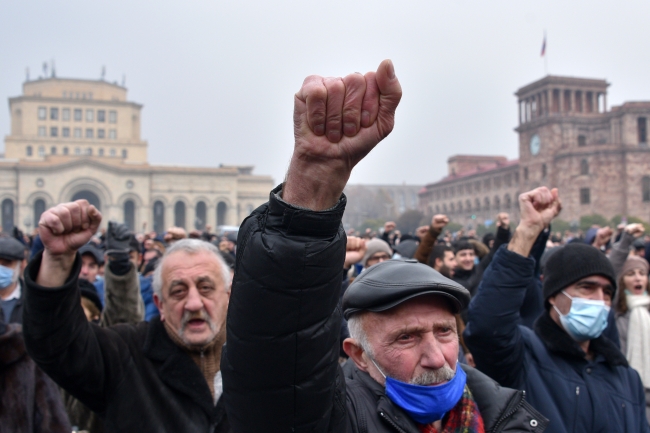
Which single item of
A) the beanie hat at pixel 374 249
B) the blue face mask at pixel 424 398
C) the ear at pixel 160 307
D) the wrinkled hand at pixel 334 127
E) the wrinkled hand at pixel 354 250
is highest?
the wrinkled hand at pixel 334 127

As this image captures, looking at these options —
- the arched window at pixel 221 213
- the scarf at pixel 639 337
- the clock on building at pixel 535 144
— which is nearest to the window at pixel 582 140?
the clock on building at pixel 535 144

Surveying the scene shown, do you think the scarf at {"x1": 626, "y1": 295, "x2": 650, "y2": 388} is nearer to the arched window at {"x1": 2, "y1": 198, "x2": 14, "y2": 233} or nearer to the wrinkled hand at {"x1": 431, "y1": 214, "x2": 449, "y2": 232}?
the wrinkled hand at {"x1": 431, "y1": 214, "x2": 449, "y2": 232}

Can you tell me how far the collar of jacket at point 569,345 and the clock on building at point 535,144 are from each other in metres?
55.1

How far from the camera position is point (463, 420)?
1931mm

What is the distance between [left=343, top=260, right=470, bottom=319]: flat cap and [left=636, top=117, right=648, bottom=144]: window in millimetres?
55633

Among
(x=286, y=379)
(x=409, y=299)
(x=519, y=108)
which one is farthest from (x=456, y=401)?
(x=519, y=108)

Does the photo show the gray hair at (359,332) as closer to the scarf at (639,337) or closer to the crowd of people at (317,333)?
the crowd of people at (317,333)

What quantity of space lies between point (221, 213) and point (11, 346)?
66.9 metres

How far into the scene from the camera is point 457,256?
20.3 feet

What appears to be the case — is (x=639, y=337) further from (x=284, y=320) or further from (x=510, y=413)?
(x=284, y=320)

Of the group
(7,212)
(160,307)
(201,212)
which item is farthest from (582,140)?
(7,212)

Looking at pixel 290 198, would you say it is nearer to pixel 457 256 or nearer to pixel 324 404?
pixel 324 404

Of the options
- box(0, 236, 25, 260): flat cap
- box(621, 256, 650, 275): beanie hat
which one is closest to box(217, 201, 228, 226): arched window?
box(0, 236, 25, 260): flat cap

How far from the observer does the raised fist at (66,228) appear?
2.14 m
